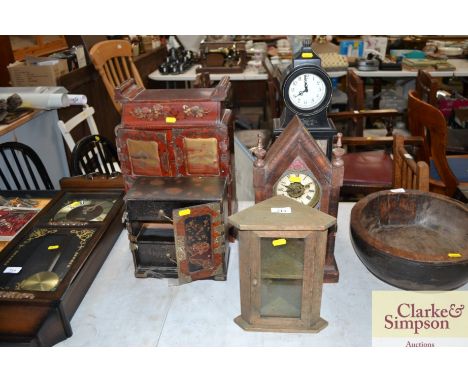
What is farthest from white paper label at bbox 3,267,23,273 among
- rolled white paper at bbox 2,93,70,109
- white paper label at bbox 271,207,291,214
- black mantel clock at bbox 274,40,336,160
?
rolled white paper at bbox 2,93,70,109

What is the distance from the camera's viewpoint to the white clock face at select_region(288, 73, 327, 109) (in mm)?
1674

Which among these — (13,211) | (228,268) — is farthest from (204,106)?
(13,211)

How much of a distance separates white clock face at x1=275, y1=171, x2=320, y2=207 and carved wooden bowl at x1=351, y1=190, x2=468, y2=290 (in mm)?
163

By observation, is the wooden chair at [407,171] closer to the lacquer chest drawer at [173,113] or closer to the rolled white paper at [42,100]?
the lacquer chest drawer at [173,113]

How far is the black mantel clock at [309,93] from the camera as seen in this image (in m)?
1.67

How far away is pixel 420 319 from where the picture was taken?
4.58 ft

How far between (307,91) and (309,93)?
1 centimetres

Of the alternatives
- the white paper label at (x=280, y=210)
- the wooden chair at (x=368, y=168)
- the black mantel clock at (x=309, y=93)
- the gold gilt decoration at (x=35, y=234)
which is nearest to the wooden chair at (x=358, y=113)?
the wooden chair at (x=368, y=168)

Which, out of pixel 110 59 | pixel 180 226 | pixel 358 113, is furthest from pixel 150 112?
pixel 110 59

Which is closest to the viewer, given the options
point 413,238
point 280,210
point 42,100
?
point 280,210

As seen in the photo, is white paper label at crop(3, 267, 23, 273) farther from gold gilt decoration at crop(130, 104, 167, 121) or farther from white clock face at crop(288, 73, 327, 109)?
white clock face at crop(288, 73, 327, 109)

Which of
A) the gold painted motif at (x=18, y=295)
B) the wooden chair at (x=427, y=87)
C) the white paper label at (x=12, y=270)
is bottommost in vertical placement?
the white paper label at (x=12, y=270)

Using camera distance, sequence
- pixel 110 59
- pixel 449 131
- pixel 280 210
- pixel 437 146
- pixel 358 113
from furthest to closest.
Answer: pixel 110 59 → pixel 358 113 → pixel 449 131 → pixel 437 146 → pixel 280 210

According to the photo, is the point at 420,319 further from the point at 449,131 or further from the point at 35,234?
the point at 449,131
